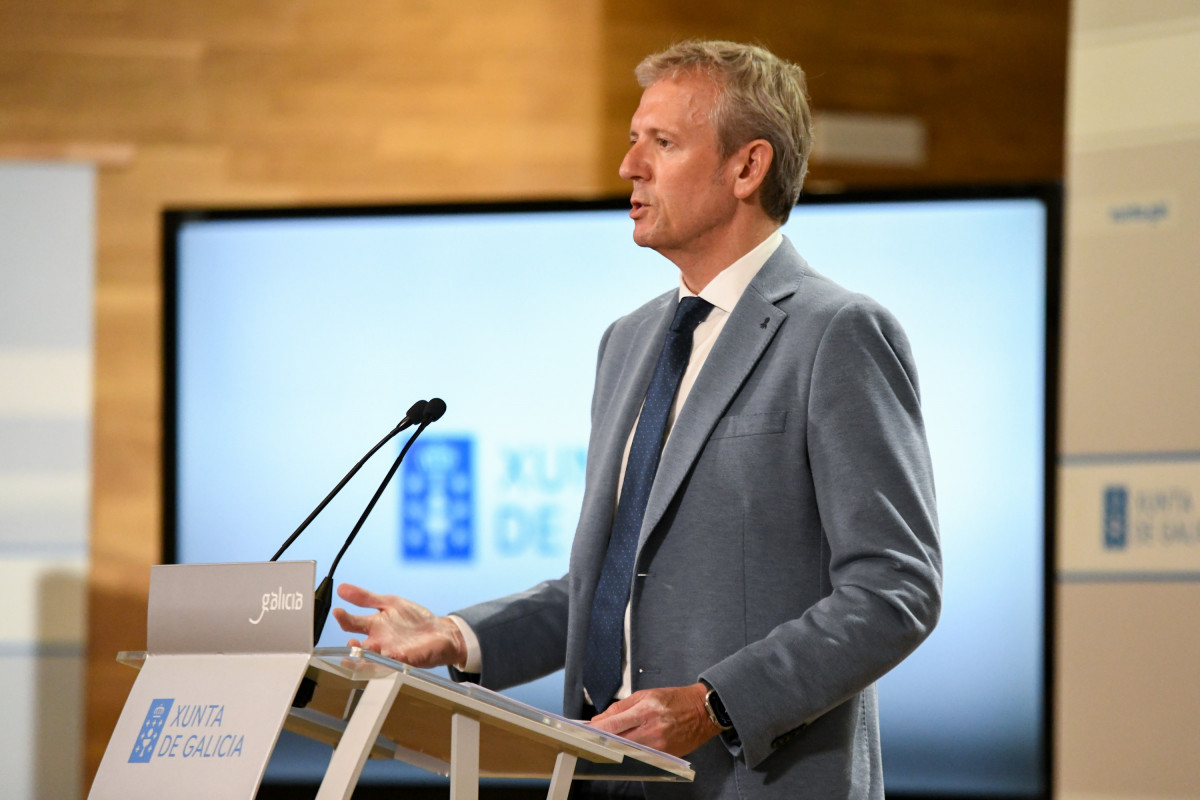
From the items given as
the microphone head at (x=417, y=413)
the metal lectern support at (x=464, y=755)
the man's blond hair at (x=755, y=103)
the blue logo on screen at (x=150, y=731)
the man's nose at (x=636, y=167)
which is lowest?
the metal lectern support at (x=464, y=755)

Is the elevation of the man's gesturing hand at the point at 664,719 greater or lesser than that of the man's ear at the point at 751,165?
lesser

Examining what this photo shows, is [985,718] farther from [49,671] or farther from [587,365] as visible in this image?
[49,671]

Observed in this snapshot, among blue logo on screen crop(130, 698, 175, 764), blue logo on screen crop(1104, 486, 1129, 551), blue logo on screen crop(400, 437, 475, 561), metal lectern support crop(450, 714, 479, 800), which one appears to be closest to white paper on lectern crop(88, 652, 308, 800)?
blue logo on screen crop(130, 698, 175, 764)

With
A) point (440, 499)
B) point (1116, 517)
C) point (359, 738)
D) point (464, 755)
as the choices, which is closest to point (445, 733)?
point (464, 755)

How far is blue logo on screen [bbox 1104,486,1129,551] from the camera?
8.87 ft

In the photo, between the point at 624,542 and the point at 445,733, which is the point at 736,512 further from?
the point at 445,733

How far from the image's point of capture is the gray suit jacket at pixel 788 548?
1.57m

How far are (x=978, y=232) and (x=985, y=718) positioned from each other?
142cm

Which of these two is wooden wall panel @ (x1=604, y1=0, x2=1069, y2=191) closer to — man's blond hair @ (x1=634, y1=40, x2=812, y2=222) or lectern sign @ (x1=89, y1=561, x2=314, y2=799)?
man's blond hair @ (x1=634, y1=40, x2=812, y2=222)

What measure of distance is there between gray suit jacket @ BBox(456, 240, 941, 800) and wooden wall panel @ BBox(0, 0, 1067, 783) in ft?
8.61

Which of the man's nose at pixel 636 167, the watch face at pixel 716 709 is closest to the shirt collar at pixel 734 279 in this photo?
the man's nose at pixel 636 167

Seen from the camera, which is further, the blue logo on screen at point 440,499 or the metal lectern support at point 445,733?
the blue logo on screen at point 440,499

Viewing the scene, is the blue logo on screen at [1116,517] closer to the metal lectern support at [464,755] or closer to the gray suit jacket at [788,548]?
the gray suit jacket at [788,548]

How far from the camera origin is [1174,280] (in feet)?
8.30
